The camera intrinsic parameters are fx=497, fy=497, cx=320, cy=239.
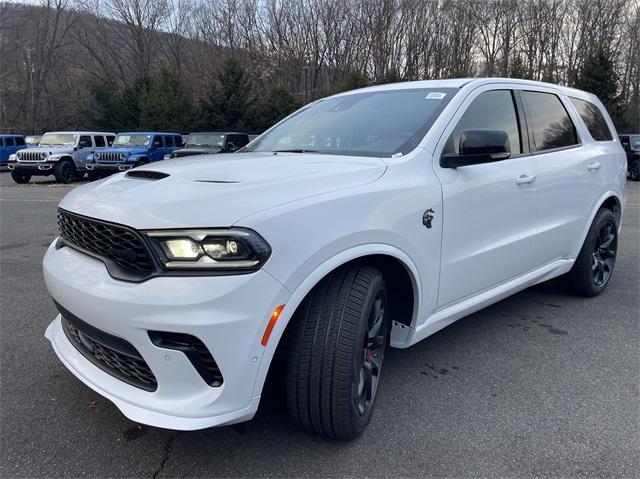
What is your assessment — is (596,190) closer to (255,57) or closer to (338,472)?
(338,472)

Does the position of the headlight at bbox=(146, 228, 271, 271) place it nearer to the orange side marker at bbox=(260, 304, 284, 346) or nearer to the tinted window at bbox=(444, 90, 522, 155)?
the orange side marker at bbox=(260, 304, 284, 346)

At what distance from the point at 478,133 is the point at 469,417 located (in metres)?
1.51

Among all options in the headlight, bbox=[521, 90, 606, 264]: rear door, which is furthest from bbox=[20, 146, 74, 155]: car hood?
the headlight

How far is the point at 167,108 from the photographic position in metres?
33.6

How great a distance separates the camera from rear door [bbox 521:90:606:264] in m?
3.63

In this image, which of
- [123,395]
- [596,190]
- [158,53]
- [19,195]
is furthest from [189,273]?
[158,53]

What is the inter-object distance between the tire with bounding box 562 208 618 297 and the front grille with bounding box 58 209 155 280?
380 cm

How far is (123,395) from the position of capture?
2.02 metres

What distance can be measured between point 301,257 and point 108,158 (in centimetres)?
1822

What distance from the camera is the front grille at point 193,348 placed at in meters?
1.85

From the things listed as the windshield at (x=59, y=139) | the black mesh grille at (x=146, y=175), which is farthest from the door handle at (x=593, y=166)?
the windshield at (x=59, y=139)

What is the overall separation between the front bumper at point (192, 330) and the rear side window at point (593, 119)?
12.4ft

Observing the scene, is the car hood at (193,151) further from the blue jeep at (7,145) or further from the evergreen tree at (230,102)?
the evergreen tree at (230,102)

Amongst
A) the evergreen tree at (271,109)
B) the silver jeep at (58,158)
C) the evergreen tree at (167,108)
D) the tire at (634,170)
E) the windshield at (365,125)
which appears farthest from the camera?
the evergreen tree at (167,108)
